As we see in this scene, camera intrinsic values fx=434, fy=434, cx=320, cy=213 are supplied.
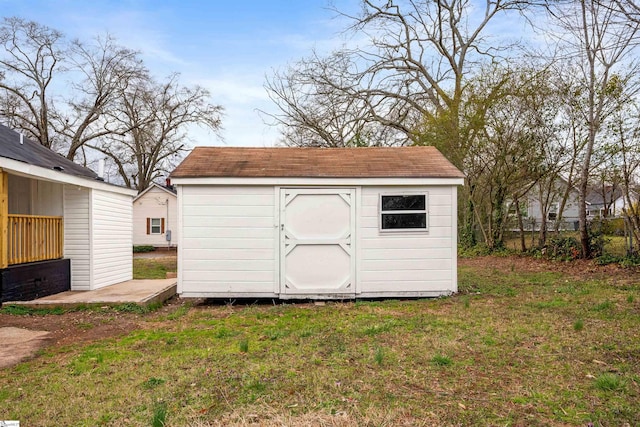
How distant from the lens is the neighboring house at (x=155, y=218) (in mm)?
25312

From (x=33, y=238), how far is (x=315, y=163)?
5204 millimetres

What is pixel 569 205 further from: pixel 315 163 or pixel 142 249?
pixel 142 249

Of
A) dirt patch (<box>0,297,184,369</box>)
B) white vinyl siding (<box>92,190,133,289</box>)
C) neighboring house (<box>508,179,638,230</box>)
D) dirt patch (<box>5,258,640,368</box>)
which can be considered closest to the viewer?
dirt patch (<box>0,297,184,369</box>)

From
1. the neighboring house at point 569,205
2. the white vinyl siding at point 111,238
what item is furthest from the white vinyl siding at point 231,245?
the neighboring house at point 569,205

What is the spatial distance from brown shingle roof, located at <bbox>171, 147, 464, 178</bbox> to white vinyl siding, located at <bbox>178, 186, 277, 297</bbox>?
0.37m

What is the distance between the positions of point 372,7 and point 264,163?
15.8 m

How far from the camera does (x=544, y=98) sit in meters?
12.3

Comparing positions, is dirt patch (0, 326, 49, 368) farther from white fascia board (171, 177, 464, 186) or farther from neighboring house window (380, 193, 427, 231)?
neighboring house window (380, 193, 427, 231)

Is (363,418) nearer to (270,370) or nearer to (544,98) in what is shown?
(270,370)

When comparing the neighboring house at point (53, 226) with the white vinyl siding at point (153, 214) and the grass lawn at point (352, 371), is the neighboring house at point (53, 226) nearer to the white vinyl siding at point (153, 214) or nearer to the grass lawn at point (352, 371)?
the grass lawn at point (352, 371)

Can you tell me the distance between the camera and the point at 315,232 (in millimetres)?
7328

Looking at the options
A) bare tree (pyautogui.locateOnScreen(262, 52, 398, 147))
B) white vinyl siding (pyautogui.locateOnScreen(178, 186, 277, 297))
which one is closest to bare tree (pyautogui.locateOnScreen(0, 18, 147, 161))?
bare tree (pyautogui.locateOnScreen(262, 52, 398, 147))

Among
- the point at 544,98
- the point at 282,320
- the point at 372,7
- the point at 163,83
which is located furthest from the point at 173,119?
the point at 282,320

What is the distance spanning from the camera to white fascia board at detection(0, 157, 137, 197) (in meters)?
6.66
